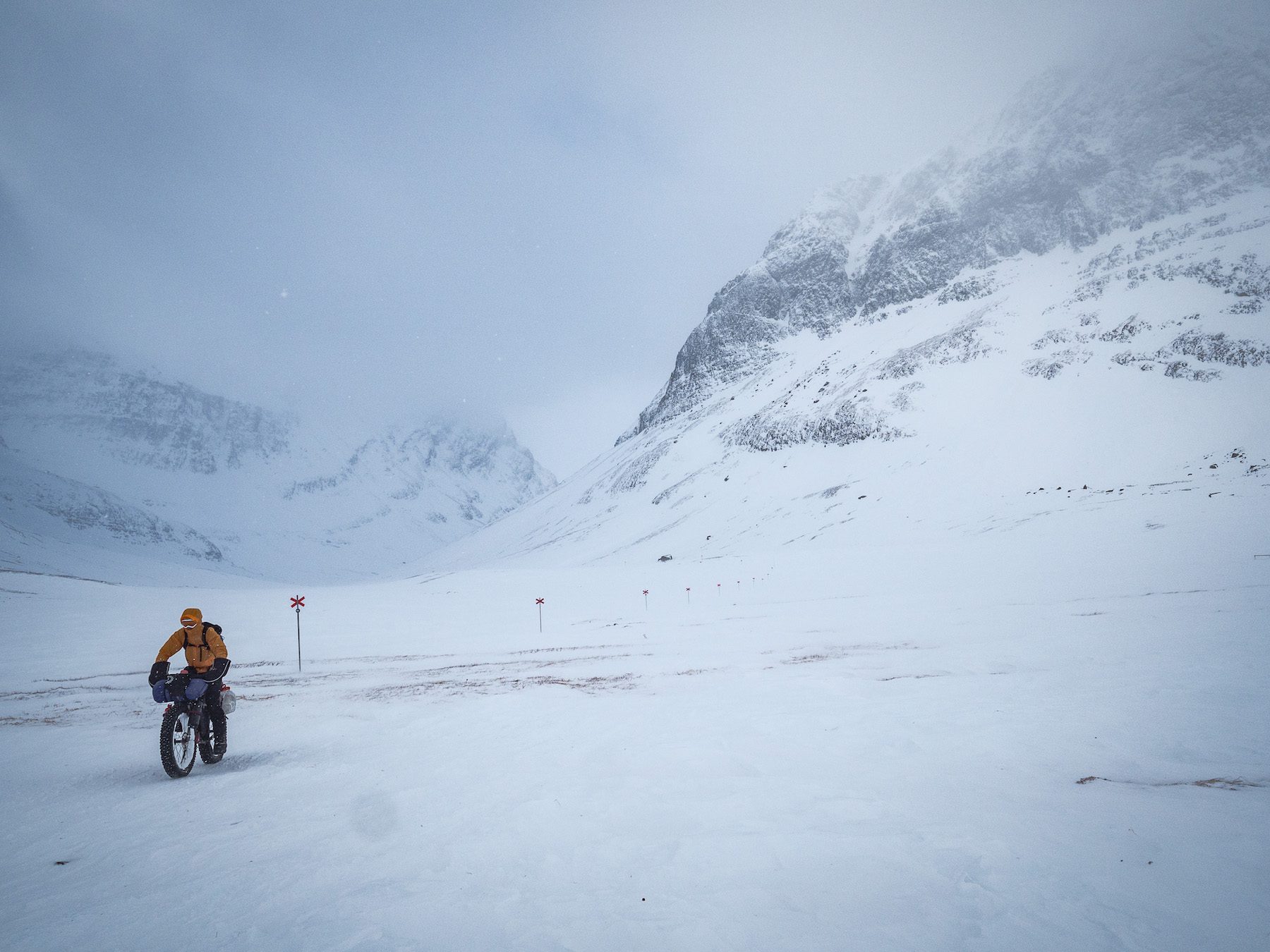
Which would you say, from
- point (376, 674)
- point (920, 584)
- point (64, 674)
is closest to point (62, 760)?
point (376, 674)

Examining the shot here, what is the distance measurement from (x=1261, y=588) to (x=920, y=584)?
12.5 meters

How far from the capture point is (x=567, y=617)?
30531 mm

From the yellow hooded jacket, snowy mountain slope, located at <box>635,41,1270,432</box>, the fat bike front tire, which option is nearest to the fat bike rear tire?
the fat bike front tire

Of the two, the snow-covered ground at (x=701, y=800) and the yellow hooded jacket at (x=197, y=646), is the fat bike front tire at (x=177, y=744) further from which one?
the yellow hooded jacket at (x=197, y=646)

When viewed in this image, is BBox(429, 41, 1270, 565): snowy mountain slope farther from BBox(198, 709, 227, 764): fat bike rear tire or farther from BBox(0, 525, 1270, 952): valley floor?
BBox(198, 709, 227, 764): fat bike rear tire

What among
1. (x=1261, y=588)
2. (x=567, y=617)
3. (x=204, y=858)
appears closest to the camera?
(x=204, y=858)

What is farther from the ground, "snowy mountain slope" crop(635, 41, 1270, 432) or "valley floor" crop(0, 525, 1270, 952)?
"snowy mountain slope" crop(635, 41, 1270, 432)

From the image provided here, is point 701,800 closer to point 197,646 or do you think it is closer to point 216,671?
point 216,671

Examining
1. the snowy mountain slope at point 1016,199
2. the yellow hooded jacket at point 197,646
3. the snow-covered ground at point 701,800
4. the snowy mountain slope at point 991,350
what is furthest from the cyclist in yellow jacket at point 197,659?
the snowy mountain slope at point 1016,199

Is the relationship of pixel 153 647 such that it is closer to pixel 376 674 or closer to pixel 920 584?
pixel 376 674

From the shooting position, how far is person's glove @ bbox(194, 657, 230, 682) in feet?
26.4

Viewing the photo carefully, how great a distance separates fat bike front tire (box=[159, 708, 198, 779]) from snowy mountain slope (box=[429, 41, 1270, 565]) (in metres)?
36.1

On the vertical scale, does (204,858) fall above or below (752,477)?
below

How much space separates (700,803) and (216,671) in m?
7.31
